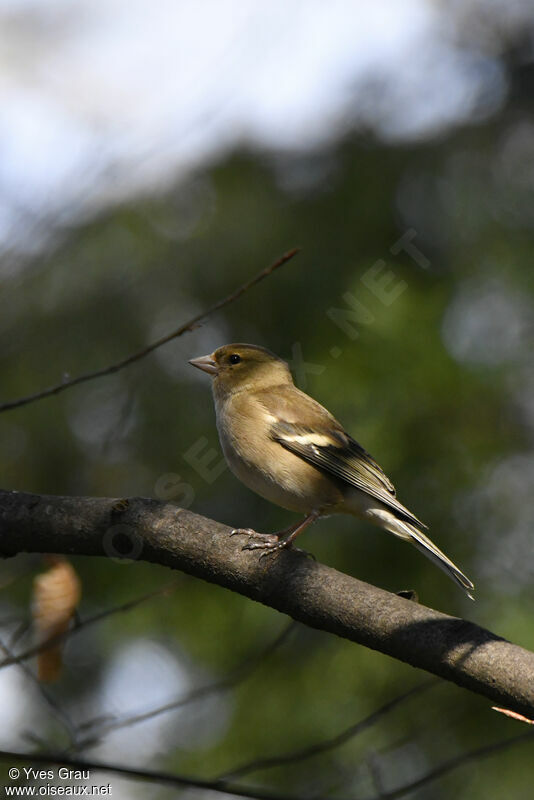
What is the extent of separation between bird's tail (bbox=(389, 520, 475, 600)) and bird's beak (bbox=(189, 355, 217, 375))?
1.33m

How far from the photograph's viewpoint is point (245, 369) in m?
4.73

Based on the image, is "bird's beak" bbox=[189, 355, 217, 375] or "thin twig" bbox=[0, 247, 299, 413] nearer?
"thin twig" bbox=[0, 247, 299, 413]

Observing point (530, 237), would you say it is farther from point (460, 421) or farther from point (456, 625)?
point (456, 625)

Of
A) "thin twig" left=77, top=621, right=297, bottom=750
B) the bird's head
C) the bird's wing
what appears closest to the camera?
"thin twig" left=77, top=621, right=297, bottom=750

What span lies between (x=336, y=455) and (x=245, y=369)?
75 centimetres

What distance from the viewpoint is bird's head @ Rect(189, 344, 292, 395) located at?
4688 millimetres

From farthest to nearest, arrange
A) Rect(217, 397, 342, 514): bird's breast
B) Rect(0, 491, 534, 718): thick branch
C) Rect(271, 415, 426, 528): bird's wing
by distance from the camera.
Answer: Rect(271, 415, 426, 528): bird's wing < Rect(217, 397, 342, 514): bird's breast < Rect(0, 491, 534, 718): thick branch

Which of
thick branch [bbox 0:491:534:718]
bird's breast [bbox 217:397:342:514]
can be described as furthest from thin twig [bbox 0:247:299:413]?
bird's breast [bbox 217:397:342:514]

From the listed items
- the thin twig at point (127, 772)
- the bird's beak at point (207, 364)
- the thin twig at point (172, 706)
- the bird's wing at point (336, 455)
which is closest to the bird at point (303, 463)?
the bird's wing at point (336, 455)

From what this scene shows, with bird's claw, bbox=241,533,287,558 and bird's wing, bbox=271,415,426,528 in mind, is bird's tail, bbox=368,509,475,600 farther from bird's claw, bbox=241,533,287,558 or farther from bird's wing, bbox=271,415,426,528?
bird's claw, bbox=241,533,287,558

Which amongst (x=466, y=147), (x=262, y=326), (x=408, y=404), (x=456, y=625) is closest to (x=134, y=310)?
(x=262, y=326)

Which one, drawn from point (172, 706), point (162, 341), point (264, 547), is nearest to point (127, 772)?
point (172, 706)

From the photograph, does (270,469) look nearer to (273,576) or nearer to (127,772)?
(273,576)

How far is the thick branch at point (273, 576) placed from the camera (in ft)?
8.69
